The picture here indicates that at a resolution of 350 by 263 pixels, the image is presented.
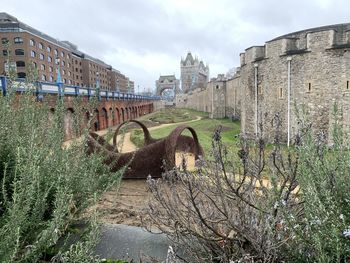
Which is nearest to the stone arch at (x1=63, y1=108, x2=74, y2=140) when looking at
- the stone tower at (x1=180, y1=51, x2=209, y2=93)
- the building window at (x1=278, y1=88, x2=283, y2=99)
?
the building window at (x1=278, y1=88, x2=283, y2=99)

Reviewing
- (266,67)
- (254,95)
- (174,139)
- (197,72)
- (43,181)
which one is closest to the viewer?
(43,181)

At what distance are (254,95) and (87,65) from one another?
62332 mm

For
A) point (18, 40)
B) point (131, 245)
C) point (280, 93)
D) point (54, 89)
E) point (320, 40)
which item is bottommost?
point (131, 245)

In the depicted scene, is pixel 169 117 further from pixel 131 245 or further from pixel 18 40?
pixel 131 245

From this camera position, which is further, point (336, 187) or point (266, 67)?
point (266, 67)

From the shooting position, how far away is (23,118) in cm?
345

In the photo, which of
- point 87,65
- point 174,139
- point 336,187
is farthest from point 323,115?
point 87,65

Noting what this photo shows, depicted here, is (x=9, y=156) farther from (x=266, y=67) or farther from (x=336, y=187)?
(x=266, y=67)

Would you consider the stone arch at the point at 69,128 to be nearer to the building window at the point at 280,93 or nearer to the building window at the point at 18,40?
the building window at the point at 280,93

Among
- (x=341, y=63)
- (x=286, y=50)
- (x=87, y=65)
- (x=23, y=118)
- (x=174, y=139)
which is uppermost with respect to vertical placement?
(x=87, y=65)

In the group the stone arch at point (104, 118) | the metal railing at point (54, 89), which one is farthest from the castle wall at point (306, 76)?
the stone arch at point (104, 118)

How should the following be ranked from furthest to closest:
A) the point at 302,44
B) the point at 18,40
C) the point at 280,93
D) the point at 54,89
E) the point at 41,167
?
the point at 18,40 < the point at 280,93 < the point at 302,44 < the point at 54,89 < the point at 41,167

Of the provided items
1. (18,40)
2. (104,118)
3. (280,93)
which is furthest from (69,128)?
(18,40)

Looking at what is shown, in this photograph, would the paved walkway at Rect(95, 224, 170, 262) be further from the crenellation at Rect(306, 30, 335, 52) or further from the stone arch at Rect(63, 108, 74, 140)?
the crenellation at Rect(306, 30, 335, 52)
